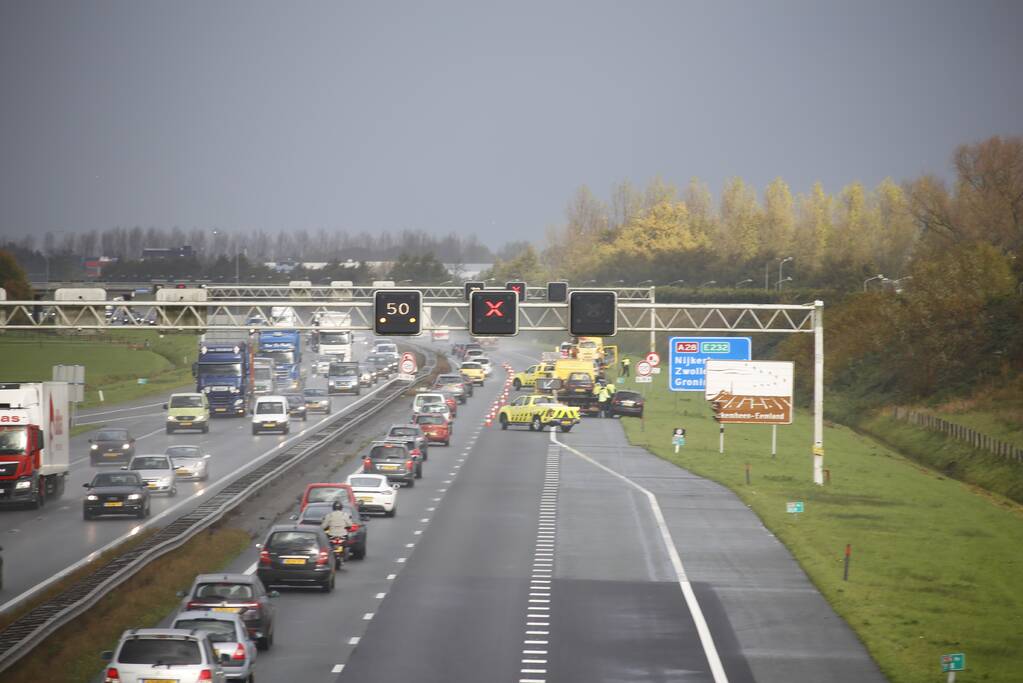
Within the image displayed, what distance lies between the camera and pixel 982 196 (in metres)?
144

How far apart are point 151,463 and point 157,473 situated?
2.35ft

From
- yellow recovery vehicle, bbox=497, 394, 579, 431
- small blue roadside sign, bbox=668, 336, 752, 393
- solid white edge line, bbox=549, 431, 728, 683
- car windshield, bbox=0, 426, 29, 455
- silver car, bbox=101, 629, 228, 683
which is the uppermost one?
small blue roadside sign, bbox=668, 336, 752, 393

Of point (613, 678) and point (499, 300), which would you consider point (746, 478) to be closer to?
point (499, 300)

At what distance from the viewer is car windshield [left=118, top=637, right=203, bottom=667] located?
70.5 ft

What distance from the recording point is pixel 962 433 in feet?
247

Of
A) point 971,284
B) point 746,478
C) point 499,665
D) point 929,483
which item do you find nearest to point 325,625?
point 499,665

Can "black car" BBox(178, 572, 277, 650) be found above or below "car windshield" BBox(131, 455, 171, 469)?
above

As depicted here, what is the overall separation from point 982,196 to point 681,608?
11906cm

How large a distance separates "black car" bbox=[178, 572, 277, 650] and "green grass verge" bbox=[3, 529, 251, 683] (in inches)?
84.9

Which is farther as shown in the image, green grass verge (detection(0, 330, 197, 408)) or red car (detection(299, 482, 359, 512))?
green grass verge (detection(0, 330, 197, 408))

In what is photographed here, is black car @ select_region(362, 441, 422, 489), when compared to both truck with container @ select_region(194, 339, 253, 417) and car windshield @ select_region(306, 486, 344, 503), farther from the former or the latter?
truck with container @ select_region(194, 339, 253, 417)

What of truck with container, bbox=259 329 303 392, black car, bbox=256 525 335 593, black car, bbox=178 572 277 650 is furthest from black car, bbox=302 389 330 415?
black car, bbox=178 572 277 650

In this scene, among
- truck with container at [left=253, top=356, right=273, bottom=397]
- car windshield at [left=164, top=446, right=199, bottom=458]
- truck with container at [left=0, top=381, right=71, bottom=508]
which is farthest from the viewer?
truck with container at [left=253, top=356, right=273, bottom=397]

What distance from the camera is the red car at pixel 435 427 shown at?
7431 cm
